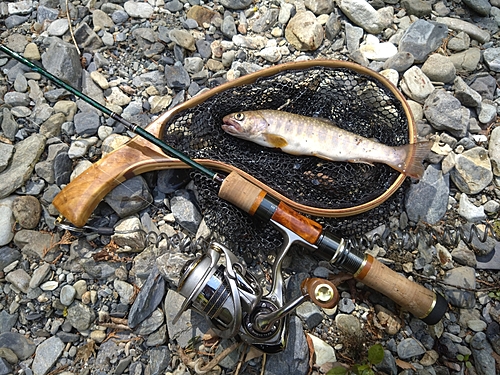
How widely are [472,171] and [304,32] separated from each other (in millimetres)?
1737

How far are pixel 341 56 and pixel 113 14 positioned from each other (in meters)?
2.00

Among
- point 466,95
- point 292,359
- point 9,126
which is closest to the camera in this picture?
point 292,359

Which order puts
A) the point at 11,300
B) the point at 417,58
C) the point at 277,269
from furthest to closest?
the point at 417,58 → the point at 11,300 → the point at 277,269

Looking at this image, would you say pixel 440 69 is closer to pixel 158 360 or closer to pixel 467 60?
pixel 467 60

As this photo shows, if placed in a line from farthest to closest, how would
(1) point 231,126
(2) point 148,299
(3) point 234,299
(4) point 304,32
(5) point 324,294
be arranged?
1. (4) point 304,32
2. (1) point 231,126
3. (2) point 148,299
4. (3) point 234,299
5. (5) point 324,294

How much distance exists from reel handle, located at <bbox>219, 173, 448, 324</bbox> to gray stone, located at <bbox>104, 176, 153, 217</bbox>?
72 centimetres

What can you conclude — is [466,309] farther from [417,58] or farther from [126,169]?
[126,169]

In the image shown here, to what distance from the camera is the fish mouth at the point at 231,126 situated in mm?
2934

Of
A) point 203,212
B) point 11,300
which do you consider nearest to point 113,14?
point 203,212

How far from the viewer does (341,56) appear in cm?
363

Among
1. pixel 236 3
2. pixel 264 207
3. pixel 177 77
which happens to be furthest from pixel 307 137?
pixel 236 3

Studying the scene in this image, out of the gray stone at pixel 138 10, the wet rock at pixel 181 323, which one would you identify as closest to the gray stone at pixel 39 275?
the wet rock at pixel 181 323

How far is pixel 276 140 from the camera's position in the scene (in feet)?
9.71

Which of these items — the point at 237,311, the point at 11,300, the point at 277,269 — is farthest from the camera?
the point at 11,300
